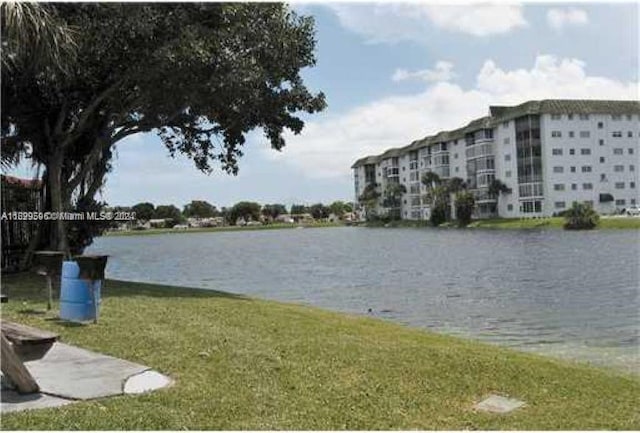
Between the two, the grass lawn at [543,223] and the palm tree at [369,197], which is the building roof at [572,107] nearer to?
the grass lawn at [543,223]

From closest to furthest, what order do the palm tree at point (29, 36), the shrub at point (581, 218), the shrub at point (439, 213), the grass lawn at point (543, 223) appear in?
the palm tree at point (29, 36) → the grass lawn at point (543, 223) → the shrub at point (581, 218) → the shrub at point (439, 213)

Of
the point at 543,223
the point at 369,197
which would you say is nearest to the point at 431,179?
the point at 369,197

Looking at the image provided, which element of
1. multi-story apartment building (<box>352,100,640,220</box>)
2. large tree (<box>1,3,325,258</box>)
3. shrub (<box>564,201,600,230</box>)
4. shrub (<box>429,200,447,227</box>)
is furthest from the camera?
shrub (<box>429,200,447,227</box>)

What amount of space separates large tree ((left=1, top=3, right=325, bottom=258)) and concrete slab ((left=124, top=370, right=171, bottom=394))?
8.21 metres

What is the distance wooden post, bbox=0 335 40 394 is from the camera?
7.36 m

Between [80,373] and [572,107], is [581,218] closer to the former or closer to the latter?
[572,107]

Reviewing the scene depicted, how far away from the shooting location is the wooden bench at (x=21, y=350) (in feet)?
24.2

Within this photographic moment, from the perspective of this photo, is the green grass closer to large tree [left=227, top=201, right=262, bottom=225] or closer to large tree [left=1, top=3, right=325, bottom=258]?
large tree [left=1, top=3, right=325, bottom=258]

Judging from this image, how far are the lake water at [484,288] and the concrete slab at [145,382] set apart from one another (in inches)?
354

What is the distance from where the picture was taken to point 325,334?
12.3 metres

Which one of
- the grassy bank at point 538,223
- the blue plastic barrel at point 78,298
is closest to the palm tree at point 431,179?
the grassy bank at point 538,223

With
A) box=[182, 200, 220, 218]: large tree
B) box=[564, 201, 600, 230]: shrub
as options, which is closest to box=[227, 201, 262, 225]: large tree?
box=[182, 200, 220, 218]: large tree

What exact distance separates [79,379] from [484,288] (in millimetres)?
23075

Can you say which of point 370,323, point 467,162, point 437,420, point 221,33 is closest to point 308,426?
point 437,420
